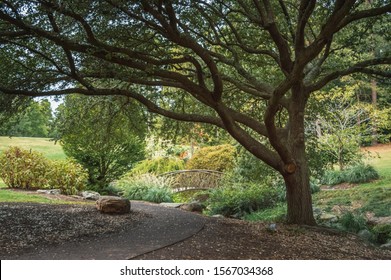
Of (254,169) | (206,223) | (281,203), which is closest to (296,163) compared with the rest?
(206,223)

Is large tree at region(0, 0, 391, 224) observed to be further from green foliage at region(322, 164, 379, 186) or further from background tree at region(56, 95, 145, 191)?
green foliage at region(322, 164, 379, 186)

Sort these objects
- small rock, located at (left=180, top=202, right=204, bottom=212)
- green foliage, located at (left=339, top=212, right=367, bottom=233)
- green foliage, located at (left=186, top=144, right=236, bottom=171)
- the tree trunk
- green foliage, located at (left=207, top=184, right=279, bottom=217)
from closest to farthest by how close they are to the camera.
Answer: the tree trunk → green foliage, located at (left=339, top=212, right=367, bottom=233) → small rock, located at (left=180, top=202, right=204, bottom=212) → green foliage, located at (left=207, top=184, right=279, bottom=217) → green foliage, located at (left=186, top=144, right=236, bottom=171)

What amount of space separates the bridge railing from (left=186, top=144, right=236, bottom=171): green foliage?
1.22 meters

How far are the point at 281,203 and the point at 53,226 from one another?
770 cm

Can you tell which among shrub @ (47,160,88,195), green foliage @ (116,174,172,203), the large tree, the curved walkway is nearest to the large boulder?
the curved walkway

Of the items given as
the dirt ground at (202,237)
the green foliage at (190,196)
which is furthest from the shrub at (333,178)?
the dirt ground at (202,237)

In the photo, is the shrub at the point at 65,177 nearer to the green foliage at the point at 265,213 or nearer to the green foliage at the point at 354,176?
the green foliage at the point at 265,213

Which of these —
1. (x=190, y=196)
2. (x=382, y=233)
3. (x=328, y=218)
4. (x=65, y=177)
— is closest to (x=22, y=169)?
(x=65, y=177)

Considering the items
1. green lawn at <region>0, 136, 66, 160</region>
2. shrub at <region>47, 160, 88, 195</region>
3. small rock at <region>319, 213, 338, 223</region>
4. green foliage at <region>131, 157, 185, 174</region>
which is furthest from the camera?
green lawn at <region>0, 136, 66, 160</region>

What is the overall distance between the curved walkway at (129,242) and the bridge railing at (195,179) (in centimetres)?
843

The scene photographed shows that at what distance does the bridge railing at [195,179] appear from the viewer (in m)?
15.7

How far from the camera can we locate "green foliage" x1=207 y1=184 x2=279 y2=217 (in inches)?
451

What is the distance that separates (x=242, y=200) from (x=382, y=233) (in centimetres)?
415

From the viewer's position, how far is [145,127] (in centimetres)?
912
